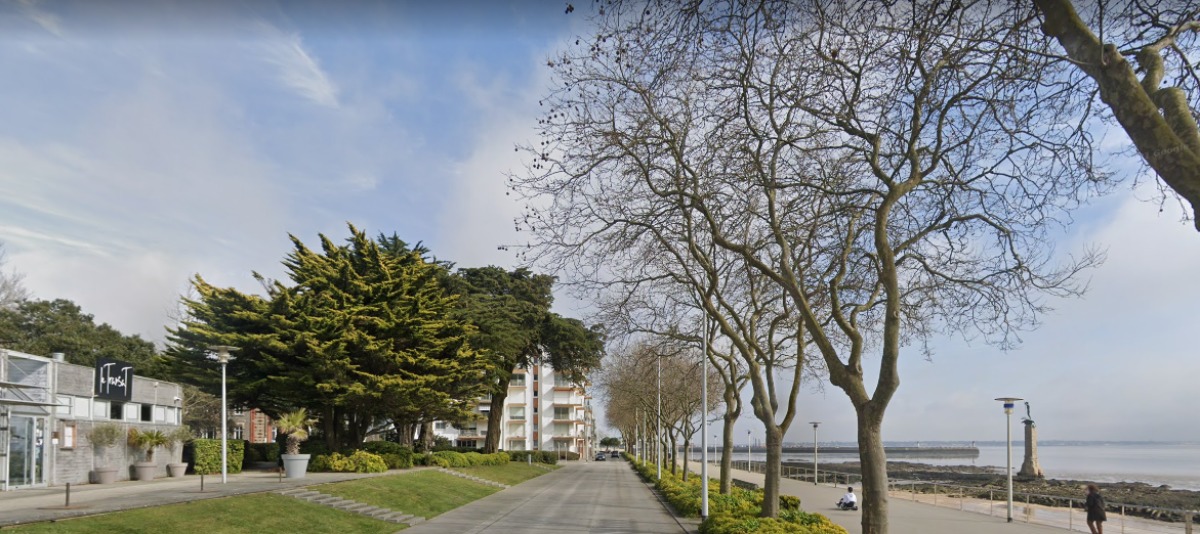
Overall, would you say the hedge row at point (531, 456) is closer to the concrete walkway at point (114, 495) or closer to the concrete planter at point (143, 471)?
the concrete planter at point (143, 471)

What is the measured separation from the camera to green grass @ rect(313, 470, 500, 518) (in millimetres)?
27359

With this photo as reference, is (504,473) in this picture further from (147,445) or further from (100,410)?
(100,410)

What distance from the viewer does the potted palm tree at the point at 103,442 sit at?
28312 mm

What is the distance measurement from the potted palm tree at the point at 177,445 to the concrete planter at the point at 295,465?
465 centimetres

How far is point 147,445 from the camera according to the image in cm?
3159

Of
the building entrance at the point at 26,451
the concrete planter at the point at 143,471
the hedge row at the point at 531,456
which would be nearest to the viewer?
the building entrance at the point at 26,451

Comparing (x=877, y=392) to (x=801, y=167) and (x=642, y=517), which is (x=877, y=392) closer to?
(x=801, y=167)

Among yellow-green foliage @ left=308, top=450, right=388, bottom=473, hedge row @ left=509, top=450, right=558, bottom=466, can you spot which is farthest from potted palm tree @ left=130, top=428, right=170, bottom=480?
hedge row @ left=509, top=450, right=558, bottom=466

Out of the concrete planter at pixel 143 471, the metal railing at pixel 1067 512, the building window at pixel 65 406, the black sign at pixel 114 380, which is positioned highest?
the black sign at pixel 114 380

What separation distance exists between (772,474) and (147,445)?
24055mm

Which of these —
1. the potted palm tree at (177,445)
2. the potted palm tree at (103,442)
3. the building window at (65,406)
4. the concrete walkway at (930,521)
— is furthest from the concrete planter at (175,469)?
the concrete walkway at (930,521)

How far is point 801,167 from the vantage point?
1593 centimetres

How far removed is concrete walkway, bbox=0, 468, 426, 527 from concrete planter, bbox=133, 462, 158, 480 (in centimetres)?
53

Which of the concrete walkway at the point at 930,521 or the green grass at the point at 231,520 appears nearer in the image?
the green grass at the point at 231,520
